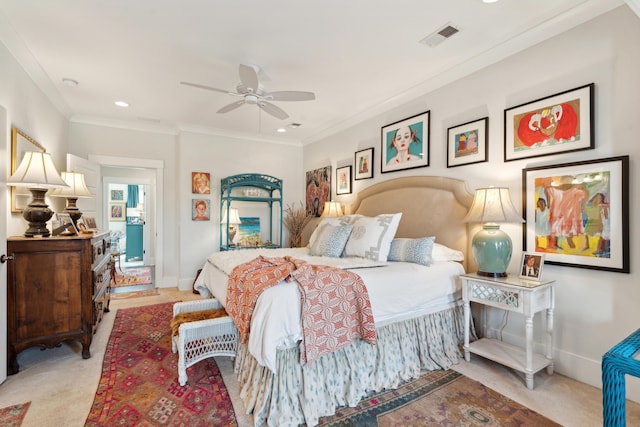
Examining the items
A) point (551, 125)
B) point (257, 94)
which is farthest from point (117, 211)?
point (551, 125)

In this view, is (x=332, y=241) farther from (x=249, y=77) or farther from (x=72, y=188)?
(x=72, y=188)

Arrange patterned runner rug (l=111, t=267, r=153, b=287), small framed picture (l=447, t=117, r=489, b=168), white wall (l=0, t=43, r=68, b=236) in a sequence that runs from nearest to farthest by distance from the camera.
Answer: white wall (l=0, t=43, r=68, b=236) < small framed picture (l=447, t=117, r=489, b=168) < patterned runner rug (l=111, t=267, r=153, b=287)

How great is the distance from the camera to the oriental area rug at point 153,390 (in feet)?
6.04

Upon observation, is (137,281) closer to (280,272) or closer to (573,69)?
(280,272)

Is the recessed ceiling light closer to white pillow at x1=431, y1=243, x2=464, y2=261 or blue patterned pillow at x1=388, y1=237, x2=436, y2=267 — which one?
blue patterned pillow at x1=388, y1=237, x2=436, y2=267

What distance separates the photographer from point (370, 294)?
2.21 meters

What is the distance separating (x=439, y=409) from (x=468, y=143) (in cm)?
227

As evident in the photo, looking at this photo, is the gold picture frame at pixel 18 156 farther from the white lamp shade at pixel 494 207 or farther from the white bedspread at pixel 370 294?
the white lamp shade at pixel 494 207

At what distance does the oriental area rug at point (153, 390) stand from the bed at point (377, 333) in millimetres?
208

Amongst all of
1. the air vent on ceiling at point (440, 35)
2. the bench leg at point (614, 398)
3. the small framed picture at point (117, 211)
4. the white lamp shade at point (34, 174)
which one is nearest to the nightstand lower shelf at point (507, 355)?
the bench leg at point (614, 398)

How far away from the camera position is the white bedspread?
1807 millimetres

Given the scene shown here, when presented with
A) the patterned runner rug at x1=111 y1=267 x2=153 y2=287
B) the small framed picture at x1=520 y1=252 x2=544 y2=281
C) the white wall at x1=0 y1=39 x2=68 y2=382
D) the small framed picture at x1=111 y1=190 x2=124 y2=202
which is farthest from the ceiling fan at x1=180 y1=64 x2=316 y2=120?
the small framed picture at x1=111 y1=190 x2=124 y2=202

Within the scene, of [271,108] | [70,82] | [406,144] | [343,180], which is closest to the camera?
[271,108]

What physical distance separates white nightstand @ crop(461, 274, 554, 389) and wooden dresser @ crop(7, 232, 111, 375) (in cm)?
316
